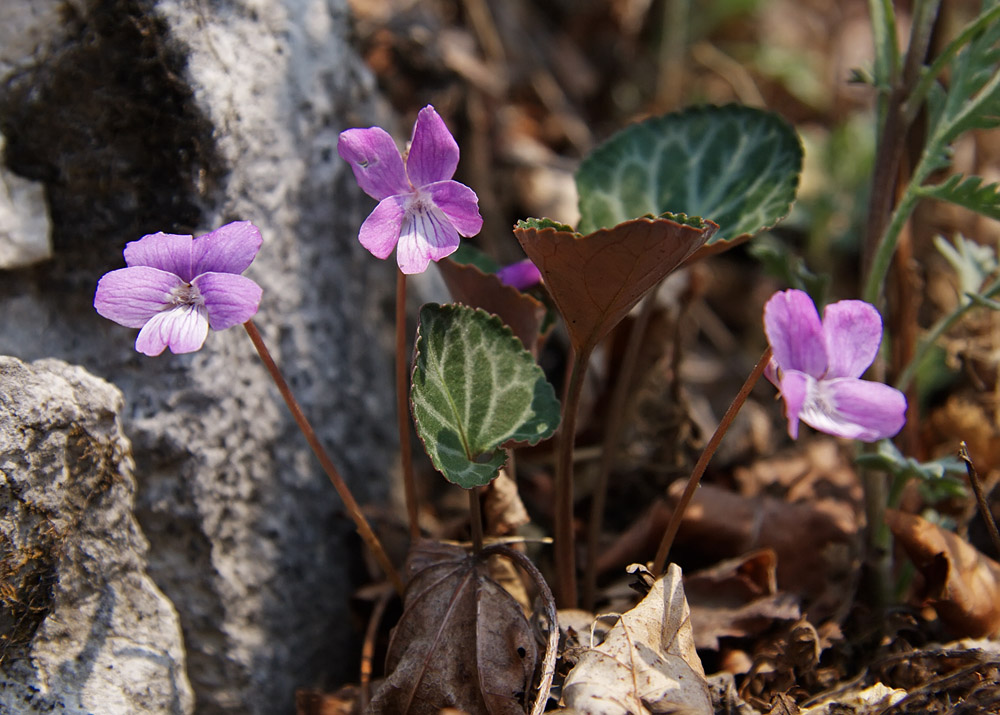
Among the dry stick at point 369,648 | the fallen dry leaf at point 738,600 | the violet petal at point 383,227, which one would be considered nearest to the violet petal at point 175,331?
the violet petal at point 383,227

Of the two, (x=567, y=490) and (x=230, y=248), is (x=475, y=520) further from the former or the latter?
(x=230, y=248)

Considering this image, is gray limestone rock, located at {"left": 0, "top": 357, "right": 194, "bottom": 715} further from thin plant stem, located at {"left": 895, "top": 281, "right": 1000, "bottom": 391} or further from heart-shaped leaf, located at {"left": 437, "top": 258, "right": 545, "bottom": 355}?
thin plant stem, located at {"left": 895, "top": 281, "right": 1000, "bottom": 391}

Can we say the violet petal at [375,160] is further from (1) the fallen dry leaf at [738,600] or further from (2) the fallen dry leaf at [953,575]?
(2) the fallen dry leaf at [953,575]

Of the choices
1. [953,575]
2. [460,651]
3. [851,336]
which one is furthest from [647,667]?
[953,575]

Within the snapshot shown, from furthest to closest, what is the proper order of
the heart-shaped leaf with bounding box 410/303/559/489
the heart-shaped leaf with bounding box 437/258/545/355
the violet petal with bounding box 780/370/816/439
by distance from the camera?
the heart-shaped leaf with bounding box 437/258/545/355
the heart-shaped leaf with bounding box 410/303/559/489
the violet petal with bounding box 780/370/816/439

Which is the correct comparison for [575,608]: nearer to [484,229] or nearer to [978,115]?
[978,115]

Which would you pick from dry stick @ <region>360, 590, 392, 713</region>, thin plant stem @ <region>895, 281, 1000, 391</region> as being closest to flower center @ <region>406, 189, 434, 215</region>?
dry stick @ <region>360, 590, 392, 713</region>
